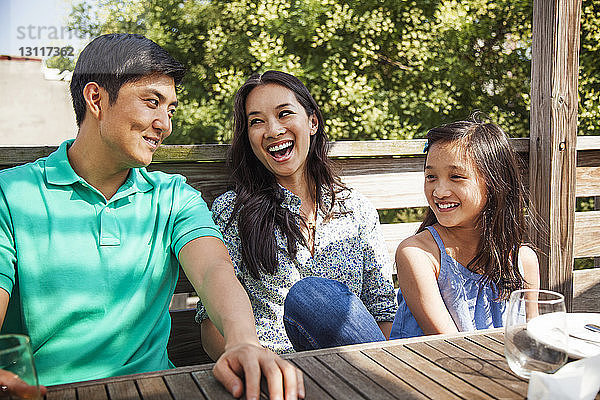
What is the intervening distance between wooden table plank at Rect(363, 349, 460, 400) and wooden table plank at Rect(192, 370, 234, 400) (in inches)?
11.0

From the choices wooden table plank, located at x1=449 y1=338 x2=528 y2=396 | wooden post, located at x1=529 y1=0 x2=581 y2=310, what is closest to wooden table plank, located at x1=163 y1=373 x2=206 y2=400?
wooden table plank, located at x1=449 y1=338 x2=528 y2=396

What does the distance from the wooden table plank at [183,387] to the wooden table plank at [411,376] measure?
316mm

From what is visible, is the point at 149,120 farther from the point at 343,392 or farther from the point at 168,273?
the point at 343,392

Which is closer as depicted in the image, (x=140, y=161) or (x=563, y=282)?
(x=140, y=161)

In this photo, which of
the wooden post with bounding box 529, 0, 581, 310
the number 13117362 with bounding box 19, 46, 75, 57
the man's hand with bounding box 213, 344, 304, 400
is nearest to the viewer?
the man's hand with bounding box 213, 344, 304, 400

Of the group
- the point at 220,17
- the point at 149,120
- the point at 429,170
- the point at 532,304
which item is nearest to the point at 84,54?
the point at 149,120

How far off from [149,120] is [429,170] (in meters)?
0.83

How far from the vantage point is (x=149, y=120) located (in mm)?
1522

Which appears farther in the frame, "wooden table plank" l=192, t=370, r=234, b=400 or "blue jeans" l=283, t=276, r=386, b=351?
"blue jeans" l=283, t=276, r=386, b=351

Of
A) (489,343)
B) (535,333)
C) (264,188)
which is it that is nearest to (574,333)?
(489,343)

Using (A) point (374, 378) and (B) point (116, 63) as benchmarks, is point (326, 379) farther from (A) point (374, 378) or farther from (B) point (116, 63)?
(B) point (116, 63)

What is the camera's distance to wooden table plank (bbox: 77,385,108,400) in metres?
0.94

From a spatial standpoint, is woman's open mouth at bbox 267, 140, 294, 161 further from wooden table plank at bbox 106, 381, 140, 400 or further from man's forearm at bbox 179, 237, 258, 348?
wooden table plank at bbox 106, 381, 140, 400

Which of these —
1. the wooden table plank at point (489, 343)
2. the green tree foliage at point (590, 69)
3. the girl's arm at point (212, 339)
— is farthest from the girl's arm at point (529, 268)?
the green tree foliage at point (590, 69)
